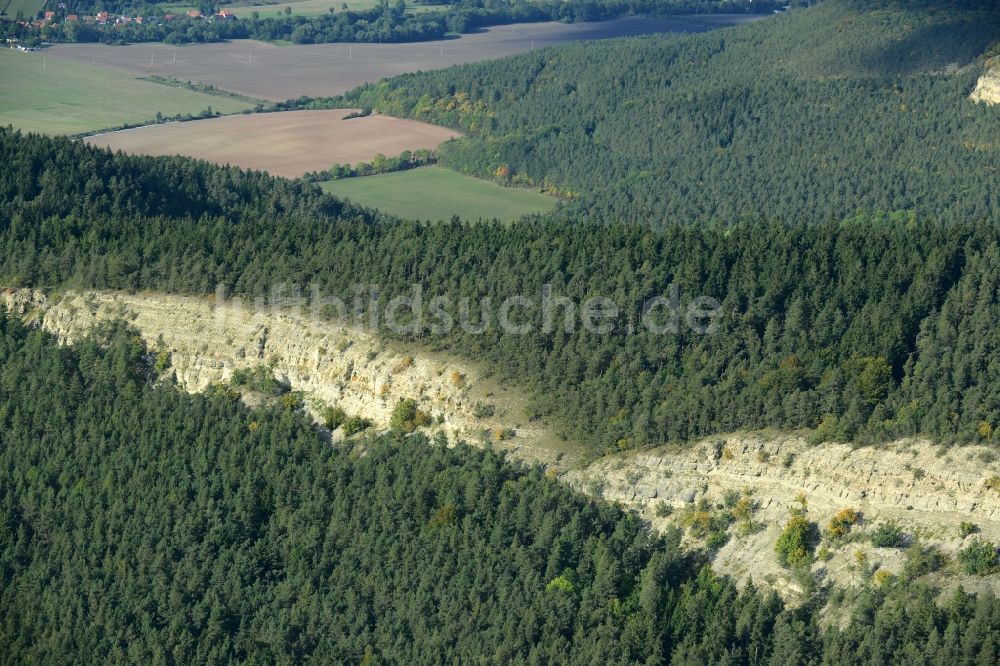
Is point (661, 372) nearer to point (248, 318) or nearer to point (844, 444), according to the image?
point (844, 444)

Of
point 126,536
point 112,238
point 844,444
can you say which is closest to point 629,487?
point 844,444

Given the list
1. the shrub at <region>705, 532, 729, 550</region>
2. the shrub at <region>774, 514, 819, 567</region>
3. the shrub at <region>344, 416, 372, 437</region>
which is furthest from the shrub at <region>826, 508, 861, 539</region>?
the shrub at <region>344, 416, 372, 437</region>

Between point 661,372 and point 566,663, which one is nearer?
point 566,663

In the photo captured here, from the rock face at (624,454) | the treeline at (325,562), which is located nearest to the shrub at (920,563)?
the rock face at (624,454)

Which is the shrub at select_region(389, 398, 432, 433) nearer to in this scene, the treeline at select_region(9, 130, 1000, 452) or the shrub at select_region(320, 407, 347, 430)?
the shrub at select_region(320, 407, 347, 430)

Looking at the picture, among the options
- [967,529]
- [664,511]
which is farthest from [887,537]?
[664,511]

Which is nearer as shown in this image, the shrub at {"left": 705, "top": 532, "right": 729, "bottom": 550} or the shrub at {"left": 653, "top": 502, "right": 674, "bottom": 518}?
the shrub at {"left": 705, "top": 532, "right": 729, "bottom": 550}
